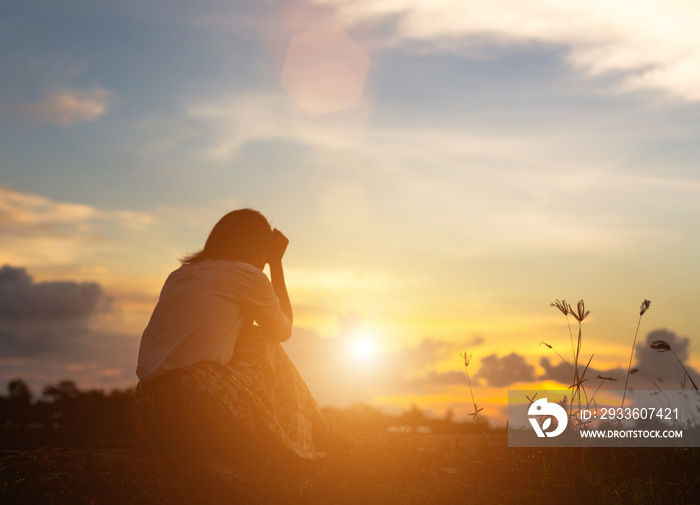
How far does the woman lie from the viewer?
19.0 ft

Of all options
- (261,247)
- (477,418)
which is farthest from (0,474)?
(477,418)

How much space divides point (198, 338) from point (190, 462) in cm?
108

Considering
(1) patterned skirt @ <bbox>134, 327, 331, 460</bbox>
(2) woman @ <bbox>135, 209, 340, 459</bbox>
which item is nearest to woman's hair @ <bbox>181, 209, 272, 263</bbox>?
(2) woman @ <bbox>135, 209, 340, 459</bbox>

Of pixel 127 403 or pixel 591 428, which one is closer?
pixel 591 428

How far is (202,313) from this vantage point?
19.1 feet

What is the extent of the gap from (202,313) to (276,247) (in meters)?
1.45

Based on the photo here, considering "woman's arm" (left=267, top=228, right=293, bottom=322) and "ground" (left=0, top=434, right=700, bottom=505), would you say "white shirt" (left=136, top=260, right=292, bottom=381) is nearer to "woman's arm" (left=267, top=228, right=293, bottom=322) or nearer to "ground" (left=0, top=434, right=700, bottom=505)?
"woman's arm" (left=267, top=228, right=293, bottom=322)

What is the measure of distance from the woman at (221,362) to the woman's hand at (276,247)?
0.59 metres

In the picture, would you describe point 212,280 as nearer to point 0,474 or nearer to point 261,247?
→ point 261,247

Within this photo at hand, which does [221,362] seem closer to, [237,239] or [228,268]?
[228,268]

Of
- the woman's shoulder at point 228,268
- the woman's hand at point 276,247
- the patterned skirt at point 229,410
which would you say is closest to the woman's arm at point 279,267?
the woman's hand at point 276,247

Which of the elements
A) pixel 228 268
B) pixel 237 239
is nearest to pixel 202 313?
pixel 228 268

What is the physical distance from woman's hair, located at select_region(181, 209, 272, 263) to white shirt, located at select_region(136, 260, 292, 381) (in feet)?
0.58

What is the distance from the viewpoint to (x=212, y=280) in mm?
5918
